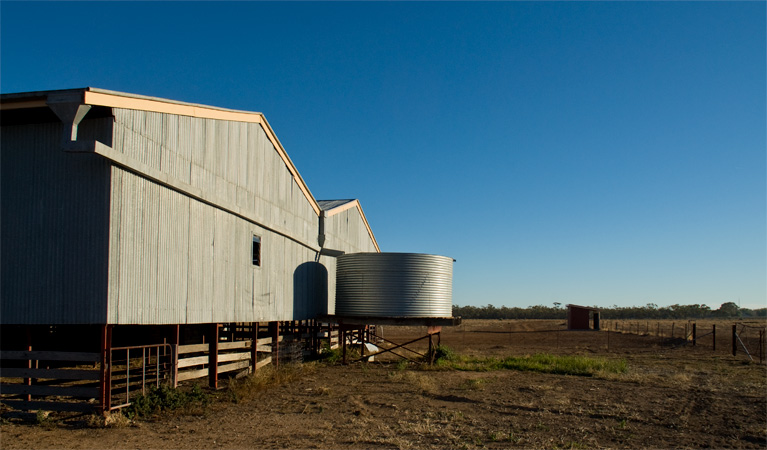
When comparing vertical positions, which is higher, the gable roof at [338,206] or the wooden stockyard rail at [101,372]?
the gable roof at [338,206]

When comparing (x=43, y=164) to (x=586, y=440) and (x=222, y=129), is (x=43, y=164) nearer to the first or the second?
(x=222, y=129)

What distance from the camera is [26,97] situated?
1182 centimetres

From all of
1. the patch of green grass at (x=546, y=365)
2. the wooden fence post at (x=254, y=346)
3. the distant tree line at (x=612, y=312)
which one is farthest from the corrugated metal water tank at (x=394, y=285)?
the distant tree line at (x=612, y=312)

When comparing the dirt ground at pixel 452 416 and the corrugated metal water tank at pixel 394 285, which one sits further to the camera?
the corrugated metal water tank at pixel 394 285

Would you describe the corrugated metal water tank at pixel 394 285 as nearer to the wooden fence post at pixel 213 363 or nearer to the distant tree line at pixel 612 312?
the wooden fence post at pixel 213 363

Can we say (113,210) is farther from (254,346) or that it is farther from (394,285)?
(394,285)

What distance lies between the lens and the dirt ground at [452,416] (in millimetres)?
11555

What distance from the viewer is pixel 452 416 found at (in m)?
14.0

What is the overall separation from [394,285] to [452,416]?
9.88 metres

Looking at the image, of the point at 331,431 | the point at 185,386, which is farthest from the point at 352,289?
the point at 331,431

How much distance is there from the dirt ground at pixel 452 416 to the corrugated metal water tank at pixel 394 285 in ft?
8.40

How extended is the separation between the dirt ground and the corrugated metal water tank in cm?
256

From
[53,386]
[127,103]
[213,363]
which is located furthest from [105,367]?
[127,103]

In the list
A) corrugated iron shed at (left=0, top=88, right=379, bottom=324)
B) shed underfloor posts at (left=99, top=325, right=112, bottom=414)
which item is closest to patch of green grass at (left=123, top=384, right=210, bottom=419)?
shed underfloor posts at (left=99, top=325, right=112, bottom=414)
